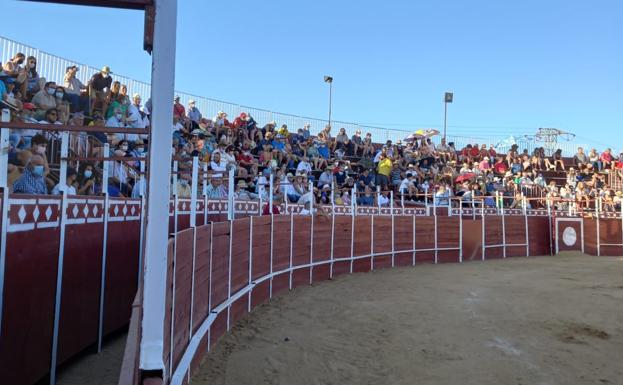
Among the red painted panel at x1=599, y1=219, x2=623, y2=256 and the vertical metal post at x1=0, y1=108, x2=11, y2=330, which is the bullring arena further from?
the red painted panel at x1=599, y1=219, x2=623, y2=256

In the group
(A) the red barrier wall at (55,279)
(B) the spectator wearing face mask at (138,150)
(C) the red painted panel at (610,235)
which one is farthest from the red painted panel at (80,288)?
(C) the red painted panel at (610,235)

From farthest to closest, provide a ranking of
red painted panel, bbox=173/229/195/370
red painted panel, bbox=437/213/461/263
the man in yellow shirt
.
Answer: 1. the man in yellow shirt
2. red painted panel, bbox=437/213/461/263
3. red painted panel, bbox=173/229/195/370

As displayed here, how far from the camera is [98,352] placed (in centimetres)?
519

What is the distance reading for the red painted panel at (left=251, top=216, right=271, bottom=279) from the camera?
734 cm

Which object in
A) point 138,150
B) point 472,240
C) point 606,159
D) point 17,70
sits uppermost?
point 606,159

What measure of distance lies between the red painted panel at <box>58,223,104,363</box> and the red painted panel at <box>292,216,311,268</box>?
436cm

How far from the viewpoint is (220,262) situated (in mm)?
5594

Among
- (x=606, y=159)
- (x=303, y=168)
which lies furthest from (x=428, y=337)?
(x=606, y=159)

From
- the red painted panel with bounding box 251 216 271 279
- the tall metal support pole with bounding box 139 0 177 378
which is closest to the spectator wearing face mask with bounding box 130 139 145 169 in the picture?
the red painted panel with bounding box 251 216 271 279

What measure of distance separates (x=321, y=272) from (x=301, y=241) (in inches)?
45.8

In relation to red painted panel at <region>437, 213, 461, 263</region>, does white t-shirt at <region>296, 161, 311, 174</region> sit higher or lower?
higher

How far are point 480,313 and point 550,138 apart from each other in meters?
29.8

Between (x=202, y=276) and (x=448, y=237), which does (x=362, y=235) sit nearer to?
(x=448, y=237)

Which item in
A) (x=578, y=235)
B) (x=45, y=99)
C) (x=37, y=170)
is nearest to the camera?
(x=37, y=170)
